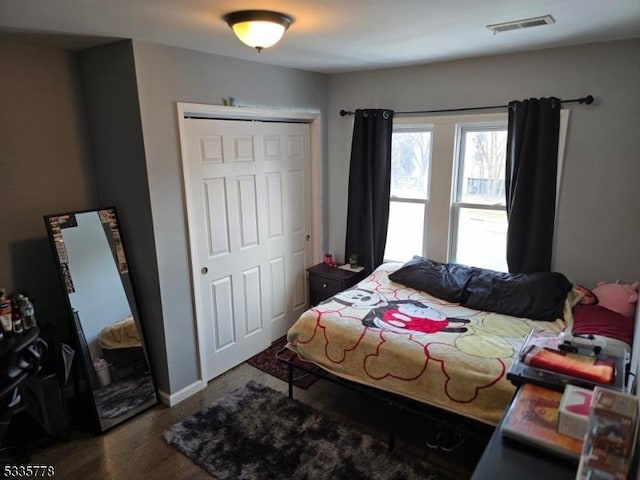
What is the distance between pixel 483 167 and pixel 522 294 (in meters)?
1.09

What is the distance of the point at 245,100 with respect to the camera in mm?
3141

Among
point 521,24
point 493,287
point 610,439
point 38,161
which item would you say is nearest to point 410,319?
point 493,287

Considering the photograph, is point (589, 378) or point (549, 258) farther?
point (549, 258)

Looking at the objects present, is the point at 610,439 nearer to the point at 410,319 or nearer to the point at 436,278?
the point at 410,319

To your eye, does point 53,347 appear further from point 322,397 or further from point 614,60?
point 614,60

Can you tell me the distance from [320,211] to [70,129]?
216cm

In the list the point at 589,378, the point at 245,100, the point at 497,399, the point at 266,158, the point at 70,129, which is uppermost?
the point at 245,100

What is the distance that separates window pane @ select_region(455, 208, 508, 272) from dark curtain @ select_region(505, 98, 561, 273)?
0.22 meters

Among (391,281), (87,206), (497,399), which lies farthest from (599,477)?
(87,206)

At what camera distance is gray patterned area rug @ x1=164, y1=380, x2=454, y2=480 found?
2309mm

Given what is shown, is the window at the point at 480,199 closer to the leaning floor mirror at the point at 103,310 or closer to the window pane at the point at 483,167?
the window pane at the point at 483,167

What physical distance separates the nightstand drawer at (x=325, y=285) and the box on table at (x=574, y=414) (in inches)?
94.5

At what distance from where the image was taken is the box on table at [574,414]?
132 cm

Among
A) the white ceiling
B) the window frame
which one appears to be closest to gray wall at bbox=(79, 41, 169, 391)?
the white ceiling
